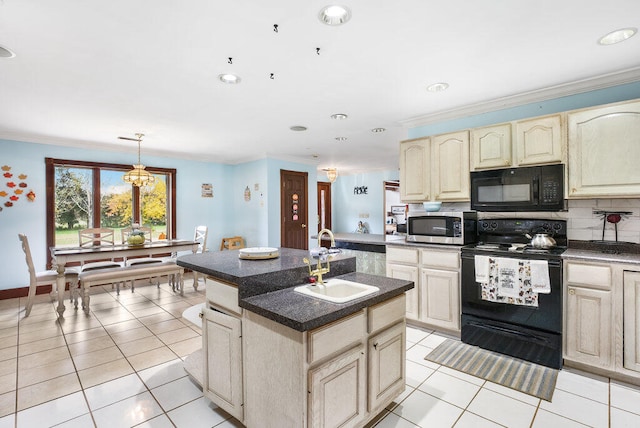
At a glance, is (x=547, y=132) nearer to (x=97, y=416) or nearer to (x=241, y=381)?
(x=241, y=381)

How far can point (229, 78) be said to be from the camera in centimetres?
261

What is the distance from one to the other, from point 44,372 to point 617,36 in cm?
474

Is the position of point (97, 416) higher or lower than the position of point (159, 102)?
lower

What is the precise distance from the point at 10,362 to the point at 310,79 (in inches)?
137

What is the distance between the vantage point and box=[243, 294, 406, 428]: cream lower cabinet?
1418 millimetres

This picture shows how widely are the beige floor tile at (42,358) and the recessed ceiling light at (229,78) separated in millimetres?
2748

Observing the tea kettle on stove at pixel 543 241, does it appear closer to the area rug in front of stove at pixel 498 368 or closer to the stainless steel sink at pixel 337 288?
the area rug in front of stove at pixel 498 368

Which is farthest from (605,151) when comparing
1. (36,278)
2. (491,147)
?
(36,278)

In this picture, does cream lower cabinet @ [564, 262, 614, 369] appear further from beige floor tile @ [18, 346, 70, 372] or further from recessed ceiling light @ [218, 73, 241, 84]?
beige floor tile @ [18, 346, 70, 372]

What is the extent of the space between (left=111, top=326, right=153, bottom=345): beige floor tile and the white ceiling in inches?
92.6

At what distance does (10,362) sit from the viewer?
2646mm

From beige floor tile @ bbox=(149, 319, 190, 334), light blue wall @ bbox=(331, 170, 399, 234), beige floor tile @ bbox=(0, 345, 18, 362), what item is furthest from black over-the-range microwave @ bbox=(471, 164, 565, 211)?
light blue wall @ bbox=(331, 170, 399, 234)

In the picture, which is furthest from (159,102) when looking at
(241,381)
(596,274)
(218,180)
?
(596,274)

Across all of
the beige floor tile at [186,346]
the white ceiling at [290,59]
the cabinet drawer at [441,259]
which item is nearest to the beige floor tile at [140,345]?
the beige floor tile at [186,346]
